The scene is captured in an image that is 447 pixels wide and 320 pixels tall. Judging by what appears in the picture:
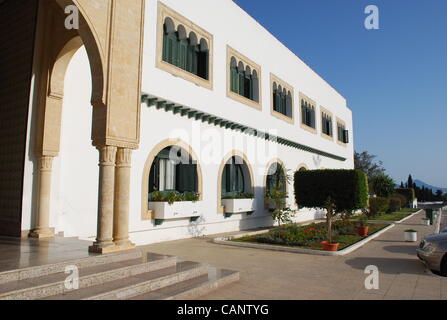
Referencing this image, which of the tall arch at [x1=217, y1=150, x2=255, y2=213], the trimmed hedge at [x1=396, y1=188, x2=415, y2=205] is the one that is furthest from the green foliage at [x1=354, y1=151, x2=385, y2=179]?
the tall arch at [x1=217, y1=150, x2=255, y2=213]

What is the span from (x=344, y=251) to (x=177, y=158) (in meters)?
6.38

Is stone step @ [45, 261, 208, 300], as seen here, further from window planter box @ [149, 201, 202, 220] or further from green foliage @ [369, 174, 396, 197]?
green foliage @ [369, 174, 396, 197]

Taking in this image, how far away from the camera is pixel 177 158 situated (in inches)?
494

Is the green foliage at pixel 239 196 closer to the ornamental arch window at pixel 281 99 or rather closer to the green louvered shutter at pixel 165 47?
the ornamental arch window at pixel 281 99

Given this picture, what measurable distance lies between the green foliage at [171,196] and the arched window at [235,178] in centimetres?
279

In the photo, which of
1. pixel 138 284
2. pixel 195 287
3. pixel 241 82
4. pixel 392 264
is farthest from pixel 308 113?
pixel 138 284

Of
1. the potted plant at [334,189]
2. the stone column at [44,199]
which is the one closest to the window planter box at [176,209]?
the stone column at [44,199]

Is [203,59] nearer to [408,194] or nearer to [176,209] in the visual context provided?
[176,209]

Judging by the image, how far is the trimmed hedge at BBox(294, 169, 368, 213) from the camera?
13844mm

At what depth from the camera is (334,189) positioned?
1430cm

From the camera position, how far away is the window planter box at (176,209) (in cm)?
1093

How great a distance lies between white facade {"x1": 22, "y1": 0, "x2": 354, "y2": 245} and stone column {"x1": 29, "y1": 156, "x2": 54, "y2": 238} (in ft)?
0.83
